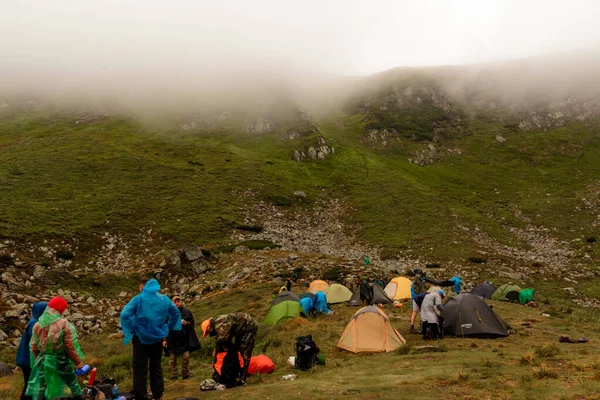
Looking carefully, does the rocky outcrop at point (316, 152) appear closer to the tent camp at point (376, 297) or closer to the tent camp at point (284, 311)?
the tent camp at point (376, 297)

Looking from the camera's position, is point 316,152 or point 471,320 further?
point 316,152

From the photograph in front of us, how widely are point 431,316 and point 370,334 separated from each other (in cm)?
290

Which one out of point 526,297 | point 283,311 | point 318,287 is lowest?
point 526,297

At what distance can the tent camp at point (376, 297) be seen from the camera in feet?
82.4

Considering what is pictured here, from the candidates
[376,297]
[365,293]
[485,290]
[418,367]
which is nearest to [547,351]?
[418,367]

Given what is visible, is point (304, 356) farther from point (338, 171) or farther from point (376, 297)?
point (338, 171)

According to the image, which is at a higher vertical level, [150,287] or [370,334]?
[150,287]

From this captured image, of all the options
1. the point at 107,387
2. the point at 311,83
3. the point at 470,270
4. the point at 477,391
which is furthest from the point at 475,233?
the point at 311,83

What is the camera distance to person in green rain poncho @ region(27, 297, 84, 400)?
7.89 m

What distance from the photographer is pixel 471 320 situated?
16.5 meters

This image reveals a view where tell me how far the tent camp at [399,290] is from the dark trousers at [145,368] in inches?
832

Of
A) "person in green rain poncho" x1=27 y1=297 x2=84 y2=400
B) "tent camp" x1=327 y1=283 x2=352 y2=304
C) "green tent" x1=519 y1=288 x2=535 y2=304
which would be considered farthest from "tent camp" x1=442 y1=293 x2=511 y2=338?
"person in green rain poncho" x1=27 y1=297 x2=84 y2=400

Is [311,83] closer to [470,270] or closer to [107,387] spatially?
[470,270]

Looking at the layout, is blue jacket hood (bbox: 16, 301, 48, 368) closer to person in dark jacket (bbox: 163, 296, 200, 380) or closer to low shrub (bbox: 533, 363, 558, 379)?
person in dark jacket (bbox: 163, 296, 200, 380)
